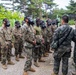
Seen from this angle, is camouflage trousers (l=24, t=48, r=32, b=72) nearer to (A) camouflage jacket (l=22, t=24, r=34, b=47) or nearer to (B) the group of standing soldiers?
(B) the group of standing soldiers

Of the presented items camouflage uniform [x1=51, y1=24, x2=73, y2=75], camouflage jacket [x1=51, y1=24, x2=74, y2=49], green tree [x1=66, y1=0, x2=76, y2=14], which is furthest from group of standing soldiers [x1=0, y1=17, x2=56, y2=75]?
green tree [x1=66, y1=0, x2=76, y2=14]

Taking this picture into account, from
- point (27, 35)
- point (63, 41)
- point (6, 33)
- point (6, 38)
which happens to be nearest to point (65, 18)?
point (63, 41)

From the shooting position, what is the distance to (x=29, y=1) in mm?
57500

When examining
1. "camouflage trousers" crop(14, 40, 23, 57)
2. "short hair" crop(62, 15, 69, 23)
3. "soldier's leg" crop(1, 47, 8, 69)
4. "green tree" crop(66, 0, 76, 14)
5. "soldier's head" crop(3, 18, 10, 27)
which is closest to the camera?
"short hair" crop(62, 15, 69, 23)

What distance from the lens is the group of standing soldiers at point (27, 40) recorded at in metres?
7.32

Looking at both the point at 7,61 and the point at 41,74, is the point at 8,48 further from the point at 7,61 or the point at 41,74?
the point at 41,74

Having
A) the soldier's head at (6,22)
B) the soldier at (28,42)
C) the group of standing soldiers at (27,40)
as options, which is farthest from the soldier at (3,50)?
the soldier at (28,42)

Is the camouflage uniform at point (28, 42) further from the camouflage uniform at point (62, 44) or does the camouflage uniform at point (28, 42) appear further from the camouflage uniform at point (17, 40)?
the camouflage uniform at point (17, 40)

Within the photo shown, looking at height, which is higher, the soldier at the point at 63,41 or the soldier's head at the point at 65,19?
the soldier's head at the point at 65,19

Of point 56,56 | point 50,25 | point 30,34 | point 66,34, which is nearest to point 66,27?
point 66,34

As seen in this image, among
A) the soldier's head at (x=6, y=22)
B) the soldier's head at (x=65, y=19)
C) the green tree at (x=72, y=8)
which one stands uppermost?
the soldier's head at (x=65, y=19)

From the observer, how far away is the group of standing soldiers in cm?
732

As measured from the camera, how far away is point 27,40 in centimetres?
734

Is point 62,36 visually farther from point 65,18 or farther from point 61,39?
point 65,18
